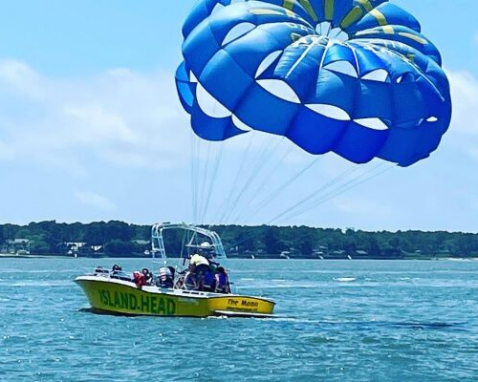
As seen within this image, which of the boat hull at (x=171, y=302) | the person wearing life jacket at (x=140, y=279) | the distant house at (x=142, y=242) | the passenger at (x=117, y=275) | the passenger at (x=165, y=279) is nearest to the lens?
the boat hull at (x=171, y=302)

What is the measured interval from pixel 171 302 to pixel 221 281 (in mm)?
1221

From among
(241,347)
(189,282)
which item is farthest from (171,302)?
(241,347)

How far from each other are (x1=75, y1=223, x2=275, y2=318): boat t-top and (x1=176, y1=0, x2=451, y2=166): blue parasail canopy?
10.6ft

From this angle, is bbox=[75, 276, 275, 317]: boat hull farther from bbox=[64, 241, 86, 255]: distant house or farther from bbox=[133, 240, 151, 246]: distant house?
bbox=[64, 241, 86, 255]: distant house

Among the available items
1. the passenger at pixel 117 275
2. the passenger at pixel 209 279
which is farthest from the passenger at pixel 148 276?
the passenger at pixel 209 279

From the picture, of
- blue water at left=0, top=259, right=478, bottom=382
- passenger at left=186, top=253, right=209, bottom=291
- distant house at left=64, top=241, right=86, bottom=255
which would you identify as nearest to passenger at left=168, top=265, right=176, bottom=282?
passenger at left=186, top=253, right=209, bottom=291

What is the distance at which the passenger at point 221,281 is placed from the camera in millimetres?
26062

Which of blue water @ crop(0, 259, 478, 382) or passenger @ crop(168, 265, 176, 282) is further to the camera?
passenger @ crop(168, 265, 176, 282)

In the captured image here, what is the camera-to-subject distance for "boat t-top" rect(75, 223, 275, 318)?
25641 mm

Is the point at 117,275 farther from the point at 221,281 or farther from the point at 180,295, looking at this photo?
the point at 221,281

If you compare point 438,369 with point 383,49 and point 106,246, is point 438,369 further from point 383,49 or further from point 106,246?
point 106,246

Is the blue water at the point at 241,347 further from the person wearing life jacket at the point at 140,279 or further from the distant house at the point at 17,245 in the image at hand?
the distant house at the point at 17,245

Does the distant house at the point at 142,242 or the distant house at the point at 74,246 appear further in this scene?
the distant house at the point at 74,246

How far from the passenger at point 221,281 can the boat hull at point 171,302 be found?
0.35 m
